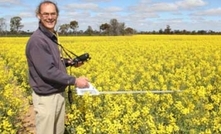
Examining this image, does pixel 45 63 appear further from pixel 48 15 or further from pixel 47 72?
pixel 48 15

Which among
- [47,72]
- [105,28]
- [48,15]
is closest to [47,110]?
[47,72]

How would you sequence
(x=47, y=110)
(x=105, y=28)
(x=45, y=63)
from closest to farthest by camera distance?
(x=45, y=63) < (x=47, y=110) < (x=105, y=28)

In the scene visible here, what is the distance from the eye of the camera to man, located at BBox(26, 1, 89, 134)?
3.84 m

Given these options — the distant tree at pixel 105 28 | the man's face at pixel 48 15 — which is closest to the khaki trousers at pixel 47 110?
the man's face at pixel 48 15

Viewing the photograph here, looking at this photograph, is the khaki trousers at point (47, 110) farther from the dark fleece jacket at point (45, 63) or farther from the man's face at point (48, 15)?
the man's face at point (48, 15)

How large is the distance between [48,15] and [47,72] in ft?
1.90

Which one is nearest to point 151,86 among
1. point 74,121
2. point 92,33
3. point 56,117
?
point 74,121

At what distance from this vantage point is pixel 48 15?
12.8 feet

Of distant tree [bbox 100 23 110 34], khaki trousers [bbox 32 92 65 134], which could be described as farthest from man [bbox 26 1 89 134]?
distant tree [bbox 100 23 110 34]

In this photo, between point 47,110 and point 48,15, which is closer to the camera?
point 48,15

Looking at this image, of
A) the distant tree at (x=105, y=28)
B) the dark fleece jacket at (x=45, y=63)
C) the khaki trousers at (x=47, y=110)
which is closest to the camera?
the dark fleece jacket at (x=45, y=63)

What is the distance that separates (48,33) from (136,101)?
116 inches

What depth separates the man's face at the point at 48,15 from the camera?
389 centimetres

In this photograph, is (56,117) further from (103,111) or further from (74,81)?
(103,111)
